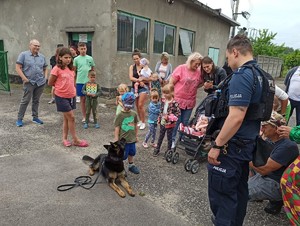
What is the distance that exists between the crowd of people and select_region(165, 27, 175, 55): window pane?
6264 millimetres

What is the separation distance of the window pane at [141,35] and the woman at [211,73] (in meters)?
6.32

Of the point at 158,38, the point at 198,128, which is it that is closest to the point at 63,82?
the point at 198,128

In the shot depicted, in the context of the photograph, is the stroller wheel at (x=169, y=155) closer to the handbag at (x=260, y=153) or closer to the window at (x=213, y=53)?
the handbag at (x=260, y=153)

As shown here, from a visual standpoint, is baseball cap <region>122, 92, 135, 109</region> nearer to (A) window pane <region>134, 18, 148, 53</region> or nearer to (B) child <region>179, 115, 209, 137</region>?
(B) child <region>179, 115, 209, 137</region>

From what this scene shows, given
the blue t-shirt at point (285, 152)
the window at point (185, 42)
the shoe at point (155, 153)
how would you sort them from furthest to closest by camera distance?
the window at point (185, 42) → the shoe at point (155, 153) → the blue t-shirt at point (285, 152)

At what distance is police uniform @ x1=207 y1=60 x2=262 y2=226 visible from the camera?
2.08 meters

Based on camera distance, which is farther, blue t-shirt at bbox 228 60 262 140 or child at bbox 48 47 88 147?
child at bbox 48 47 88 147

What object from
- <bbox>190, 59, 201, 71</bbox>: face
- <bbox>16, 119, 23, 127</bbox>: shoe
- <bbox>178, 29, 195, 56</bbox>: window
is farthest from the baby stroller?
<bbox>178, 29, 195, 56</bbox>: window

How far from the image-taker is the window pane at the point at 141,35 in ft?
32.7

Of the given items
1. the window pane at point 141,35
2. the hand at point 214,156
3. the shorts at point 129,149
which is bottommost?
the shorts at point 129,149

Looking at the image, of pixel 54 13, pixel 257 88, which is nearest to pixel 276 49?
pixel 54 13

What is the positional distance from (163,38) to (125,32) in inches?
116

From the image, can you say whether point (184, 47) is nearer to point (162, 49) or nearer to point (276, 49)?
point (162, 49)

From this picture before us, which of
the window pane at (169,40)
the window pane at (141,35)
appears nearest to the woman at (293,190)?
the window pane at (141,35)
